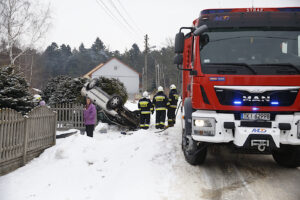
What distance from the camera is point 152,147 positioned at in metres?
6.53

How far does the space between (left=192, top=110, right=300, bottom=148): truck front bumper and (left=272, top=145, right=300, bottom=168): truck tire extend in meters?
0.92

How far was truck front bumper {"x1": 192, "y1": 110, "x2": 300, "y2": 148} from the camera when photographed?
4.35m

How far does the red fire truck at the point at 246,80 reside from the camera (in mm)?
4438

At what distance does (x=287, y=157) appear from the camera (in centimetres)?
581

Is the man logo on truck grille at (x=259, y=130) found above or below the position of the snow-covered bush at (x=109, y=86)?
below

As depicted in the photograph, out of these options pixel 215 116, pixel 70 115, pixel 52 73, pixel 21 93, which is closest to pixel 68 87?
pixel 70 115

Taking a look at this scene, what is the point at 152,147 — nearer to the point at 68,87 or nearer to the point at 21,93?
the point at 21,93

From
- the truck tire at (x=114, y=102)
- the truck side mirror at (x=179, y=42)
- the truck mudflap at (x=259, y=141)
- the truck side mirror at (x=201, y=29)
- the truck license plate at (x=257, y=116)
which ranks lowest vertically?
the truck mudflap at (x=259, y=141)

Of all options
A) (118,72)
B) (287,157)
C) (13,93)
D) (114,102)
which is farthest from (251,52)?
(118,72)

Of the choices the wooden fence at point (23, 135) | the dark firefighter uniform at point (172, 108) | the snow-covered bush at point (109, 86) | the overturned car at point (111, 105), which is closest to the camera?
the wooden fence at point (23, 135)

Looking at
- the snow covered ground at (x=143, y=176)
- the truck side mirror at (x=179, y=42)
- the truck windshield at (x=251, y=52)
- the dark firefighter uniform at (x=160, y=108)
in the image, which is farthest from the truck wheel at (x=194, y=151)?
the dark firefighter uniform at (x=160, y=108)

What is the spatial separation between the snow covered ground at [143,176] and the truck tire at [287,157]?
0.17 m

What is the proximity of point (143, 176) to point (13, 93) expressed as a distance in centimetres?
590

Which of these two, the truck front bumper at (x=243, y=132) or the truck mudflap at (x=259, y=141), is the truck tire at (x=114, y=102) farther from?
the truck mudflap at (x=259, y=141)
